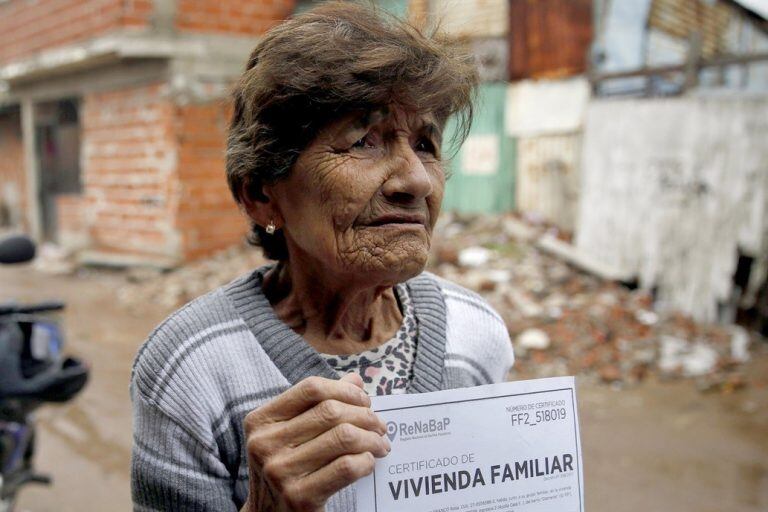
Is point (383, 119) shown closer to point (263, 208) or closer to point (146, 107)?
point (263, 208)

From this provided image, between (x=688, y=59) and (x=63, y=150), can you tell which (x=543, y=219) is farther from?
(x=63, y=150)

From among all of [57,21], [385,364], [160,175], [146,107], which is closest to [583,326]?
[385,364]

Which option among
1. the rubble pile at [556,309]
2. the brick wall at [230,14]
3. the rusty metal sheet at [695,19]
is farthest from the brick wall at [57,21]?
the rusty metal sheet at [695,19]

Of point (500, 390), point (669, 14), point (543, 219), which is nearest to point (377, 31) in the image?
point (500, 390)

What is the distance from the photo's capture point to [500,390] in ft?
4.21

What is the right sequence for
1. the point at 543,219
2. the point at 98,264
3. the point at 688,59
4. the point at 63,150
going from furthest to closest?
the point at 63,150, the point at 98,264, the point at 543,219, the point at 688,59

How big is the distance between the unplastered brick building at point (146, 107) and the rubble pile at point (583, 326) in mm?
3336

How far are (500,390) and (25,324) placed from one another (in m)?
2.72

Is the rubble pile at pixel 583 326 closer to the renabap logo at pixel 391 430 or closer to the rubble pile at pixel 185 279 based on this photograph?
the rubble pile at pixel 185 279

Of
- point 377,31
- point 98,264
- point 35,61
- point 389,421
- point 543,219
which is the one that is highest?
point 35,61

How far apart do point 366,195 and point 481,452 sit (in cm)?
54

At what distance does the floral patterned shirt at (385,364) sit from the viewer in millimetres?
1480

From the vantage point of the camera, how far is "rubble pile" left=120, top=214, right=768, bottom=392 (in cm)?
570

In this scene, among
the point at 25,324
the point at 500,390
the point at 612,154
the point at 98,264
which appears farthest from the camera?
the point at 98,264
